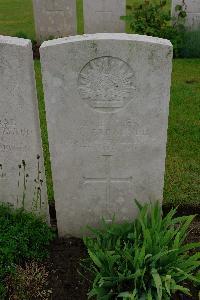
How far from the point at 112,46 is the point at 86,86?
0.35 m

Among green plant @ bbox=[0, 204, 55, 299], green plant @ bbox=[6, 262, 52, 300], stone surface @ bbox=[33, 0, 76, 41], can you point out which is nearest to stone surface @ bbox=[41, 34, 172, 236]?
green plant @ bbox=[0, 204, 55, 299]

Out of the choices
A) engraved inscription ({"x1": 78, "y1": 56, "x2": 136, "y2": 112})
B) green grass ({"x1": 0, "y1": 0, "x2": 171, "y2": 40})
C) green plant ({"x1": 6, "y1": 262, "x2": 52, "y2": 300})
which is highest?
engraved inscription ({"x1": 78, "y1": 56, "x2": 136, "y2": 112})

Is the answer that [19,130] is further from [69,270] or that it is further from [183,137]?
[183,137]

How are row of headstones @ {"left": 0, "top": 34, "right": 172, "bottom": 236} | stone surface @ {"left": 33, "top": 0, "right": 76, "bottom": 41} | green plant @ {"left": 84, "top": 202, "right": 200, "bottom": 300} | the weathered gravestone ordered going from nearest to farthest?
green plant @ {"left": 84, "top": 202, "right": 200, "bottom": 300}, row of headstones @ {"left": 0, "top": 34, "right": 172, "bottom": 236}, the weathered gravestone, stone surface @ {"left": 33, "top": 0, "right": 76, "bottom": 41}

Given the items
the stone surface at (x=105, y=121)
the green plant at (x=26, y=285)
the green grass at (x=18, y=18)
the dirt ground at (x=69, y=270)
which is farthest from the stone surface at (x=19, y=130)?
the green grass at (x=18, y=18)

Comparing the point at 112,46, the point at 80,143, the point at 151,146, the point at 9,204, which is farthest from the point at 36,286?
the point at 112,46

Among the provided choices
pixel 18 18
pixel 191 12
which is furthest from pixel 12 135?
pixel 18 18

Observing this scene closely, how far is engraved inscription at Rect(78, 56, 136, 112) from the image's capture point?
3.10m

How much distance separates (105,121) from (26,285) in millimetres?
1380

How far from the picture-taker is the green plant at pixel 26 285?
3.28 meters

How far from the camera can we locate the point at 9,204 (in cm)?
381

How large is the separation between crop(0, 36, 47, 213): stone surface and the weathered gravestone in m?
5.92

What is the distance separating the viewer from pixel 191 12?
8.44 metres

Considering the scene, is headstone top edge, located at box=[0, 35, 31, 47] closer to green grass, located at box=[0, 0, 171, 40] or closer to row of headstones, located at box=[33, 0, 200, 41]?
row of headstones, located at box=[33, 0, 200, 41]
